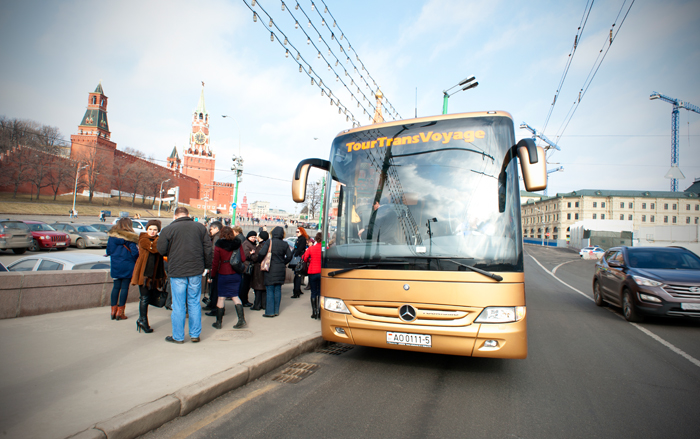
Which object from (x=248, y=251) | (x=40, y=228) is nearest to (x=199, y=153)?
(x=40, y=228)

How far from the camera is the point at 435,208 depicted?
4.59m

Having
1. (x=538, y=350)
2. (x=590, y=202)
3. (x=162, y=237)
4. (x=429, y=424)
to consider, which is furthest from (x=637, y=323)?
(x=590, y=202)

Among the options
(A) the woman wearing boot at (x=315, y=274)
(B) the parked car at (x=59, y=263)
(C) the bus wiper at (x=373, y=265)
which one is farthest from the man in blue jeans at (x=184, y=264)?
(B) the parked car at (x=59, y=263)

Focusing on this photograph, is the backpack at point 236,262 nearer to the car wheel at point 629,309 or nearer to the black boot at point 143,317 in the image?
the black boot at point 143,317

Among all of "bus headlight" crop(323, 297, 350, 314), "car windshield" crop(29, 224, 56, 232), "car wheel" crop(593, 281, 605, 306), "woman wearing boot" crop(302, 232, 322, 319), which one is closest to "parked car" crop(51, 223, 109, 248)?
"car windshield" crop(29, 224, 56, 232)

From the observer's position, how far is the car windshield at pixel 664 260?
27.1 feet

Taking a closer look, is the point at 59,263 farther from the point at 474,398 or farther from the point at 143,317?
the point at 474,398

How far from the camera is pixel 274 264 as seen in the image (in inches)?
284

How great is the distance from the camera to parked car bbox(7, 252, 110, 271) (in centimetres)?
809

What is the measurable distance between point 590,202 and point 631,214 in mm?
9367

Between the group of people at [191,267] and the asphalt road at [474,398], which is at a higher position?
the group of people at [191,267]

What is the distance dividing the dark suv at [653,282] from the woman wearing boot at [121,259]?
9.31 m

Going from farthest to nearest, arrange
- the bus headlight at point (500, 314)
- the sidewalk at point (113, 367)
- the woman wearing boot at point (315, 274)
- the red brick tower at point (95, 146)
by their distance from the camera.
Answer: the red brick tower at point (95, 146) → the woman wearing boot at point (315, 274) → the bus headlight at point (500, 314) → the sidewalk at point (113, 367)

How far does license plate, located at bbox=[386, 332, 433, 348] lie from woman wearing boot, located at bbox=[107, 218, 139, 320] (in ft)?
14.7
